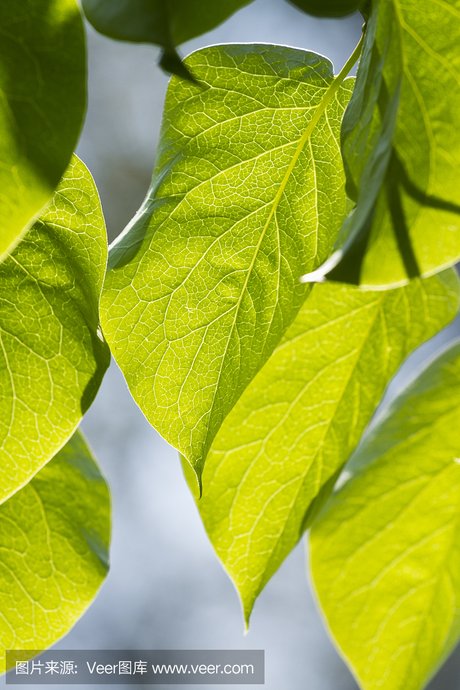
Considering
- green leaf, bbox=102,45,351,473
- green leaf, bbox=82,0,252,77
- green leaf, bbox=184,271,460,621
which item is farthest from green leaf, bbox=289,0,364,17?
green leaf, bbox=184,271,460,621

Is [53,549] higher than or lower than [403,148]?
lower

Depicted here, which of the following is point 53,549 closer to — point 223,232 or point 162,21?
point 223,232

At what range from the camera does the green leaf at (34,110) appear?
0.39m

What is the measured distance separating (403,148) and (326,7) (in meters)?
0.08

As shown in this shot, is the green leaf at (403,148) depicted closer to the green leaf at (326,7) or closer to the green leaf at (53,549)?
the green leaf at (326,7)

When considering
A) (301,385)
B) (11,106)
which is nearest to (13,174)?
(11,106)

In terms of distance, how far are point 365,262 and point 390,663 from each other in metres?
0.57

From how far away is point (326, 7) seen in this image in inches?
15.5

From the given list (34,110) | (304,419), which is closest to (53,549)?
(304,419)

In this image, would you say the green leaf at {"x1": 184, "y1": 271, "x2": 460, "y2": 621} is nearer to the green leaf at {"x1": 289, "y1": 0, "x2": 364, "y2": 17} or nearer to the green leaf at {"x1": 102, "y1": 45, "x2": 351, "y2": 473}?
the green leaf at {"x1": 102, "y1": 45, "x2": 351, "y2": 473}

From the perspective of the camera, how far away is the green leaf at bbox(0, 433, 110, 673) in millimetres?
754

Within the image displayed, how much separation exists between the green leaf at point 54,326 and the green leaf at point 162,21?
0.24 m

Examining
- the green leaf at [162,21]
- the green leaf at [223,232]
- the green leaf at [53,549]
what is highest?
the green leaf at [162,21]

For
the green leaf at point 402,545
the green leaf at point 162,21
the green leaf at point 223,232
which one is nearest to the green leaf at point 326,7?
the green leaf at point 162,21
